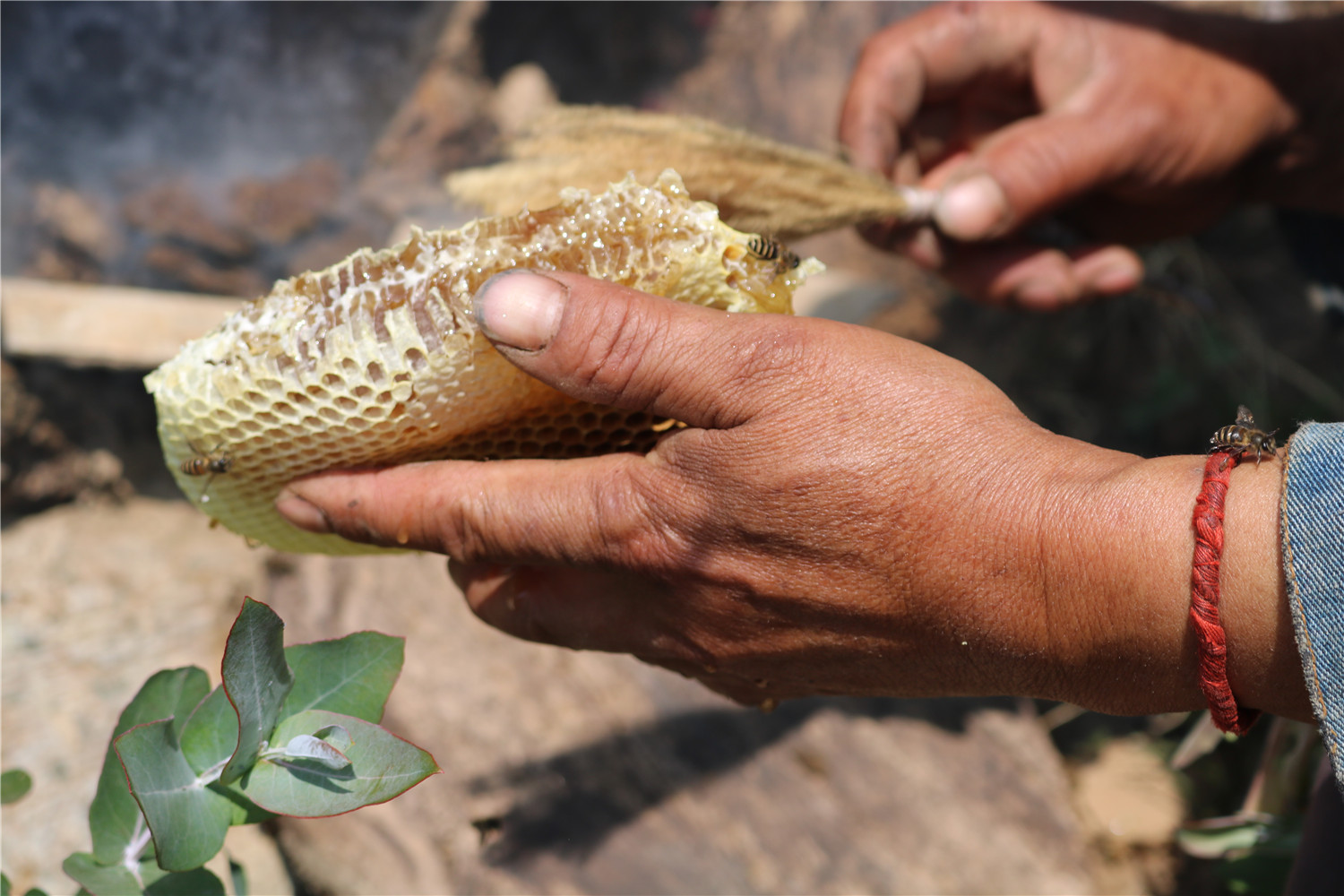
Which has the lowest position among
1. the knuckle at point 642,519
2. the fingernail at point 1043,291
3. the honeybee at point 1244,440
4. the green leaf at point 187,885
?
the green leaf at point 187,885

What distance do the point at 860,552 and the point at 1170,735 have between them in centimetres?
299

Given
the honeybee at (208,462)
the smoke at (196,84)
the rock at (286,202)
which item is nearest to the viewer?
the honeybee at (208,462)

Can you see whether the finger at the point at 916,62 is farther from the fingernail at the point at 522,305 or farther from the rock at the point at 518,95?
the rock at the point at 518,95

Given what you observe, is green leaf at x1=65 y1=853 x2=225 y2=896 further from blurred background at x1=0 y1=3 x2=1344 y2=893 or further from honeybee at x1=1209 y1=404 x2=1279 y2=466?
honeybee at x1=1209 y1=404 x2=1279 y2=466

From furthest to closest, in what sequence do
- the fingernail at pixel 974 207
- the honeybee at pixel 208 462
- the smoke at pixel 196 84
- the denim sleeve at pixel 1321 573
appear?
the smoke at pixel 196 84
the fingernail at pixel 974 207
the honeybee at pixel 208 462
the denim sleeve at pixel 1321 573

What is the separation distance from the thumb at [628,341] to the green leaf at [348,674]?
518 mm

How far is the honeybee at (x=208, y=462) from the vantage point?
172 cm

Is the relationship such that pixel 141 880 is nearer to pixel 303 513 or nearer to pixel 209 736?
pixel 209 736

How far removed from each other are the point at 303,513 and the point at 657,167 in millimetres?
1200

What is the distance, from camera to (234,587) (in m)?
3.01

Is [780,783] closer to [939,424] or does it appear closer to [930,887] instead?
[930,887]

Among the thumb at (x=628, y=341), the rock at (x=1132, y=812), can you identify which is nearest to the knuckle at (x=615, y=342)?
the thumb at (x=628, y=341)

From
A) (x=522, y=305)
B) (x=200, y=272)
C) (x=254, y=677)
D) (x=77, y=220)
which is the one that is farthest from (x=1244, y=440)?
(x=77, y=220)

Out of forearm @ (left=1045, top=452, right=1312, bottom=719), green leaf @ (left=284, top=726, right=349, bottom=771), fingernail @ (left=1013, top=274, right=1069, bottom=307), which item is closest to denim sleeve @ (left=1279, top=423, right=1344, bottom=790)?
forearm @ (left=1045, top=452, right=1312, bottom=719)
